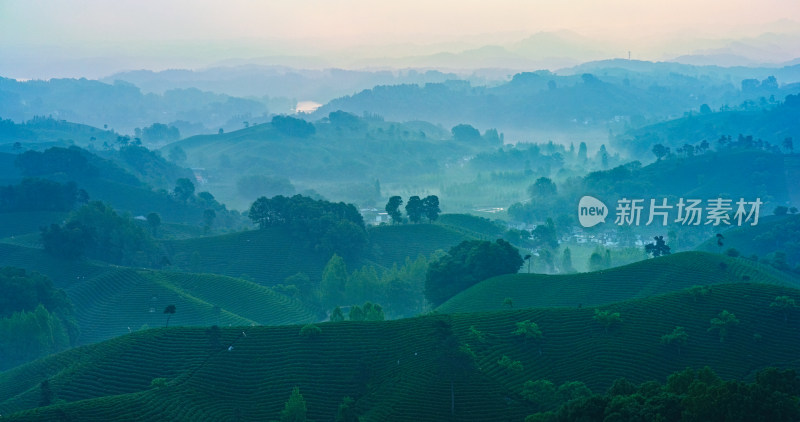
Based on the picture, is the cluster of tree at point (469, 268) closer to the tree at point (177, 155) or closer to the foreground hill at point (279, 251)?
the foreground hill at point (279, 251)

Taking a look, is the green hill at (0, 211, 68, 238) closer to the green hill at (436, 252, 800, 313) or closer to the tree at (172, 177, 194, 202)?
the tree at (172, 177, 194, 202)

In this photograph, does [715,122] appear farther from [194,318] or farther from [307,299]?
[194,318]

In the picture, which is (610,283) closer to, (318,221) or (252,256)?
(318,221)

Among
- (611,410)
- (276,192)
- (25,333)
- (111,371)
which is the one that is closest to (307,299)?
(25,333)

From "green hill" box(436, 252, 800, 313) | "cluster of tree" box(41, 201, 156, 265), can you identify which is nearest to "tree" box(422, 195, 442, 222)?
"green hill" box(436, 252, 800, 313)

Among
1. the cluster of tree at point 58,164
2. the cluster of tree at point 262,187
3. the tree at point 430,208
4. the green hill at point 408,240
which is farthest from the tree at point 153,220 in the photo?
the cluster of tree at point 262,187

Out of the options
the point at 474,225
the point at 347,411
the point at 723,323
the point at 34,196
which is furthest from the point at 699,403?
the point at 34,196

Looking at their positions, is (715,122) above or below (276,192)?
above
